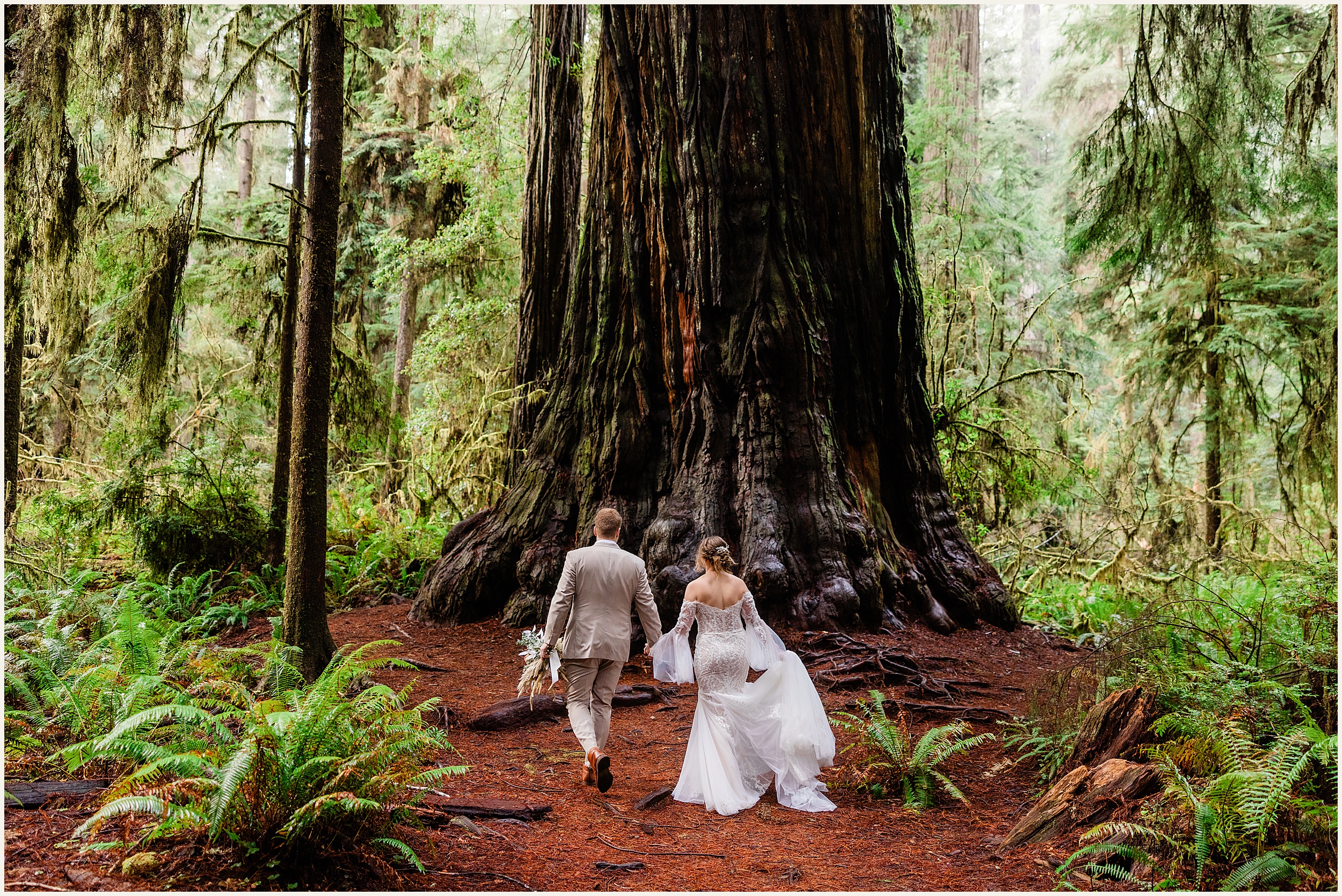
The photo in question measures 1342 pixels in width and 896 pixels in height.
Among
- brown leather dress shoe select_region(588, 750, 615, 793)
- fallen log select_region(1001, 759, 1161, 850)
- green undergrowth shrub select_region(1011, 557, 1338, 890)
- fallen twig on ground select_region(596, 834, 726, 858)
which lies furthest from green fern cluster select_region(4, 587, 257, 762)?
green undergrowth shrub select_region(1011, 557, 1338, 890)

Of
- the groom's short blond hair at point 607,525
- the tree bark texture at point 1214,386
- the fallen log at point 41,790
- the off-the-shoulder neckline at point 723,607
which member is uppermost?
the tree bark texture at point 1214,386

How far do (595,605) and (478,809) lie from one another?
1384 mm

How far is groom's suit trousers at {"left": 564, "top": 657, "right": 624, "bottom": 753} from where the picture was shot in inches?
203

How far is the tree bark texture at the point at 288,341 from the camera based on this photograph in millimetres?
8984

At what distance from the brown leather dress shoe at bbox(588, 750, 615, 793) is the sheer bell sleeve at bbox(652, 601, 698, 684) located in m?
0.65

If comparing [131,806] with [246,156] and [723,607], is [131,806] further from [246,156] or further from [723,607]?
[246,156]

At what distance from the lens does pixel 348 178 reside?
14.5 metres

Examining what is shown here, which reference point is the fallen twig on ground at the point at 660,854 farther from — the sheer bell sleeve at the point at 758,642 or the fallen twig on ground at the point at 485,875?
the sheer bell sleeve at the point at 758,642

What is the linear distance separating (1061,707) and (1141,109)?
242 inches

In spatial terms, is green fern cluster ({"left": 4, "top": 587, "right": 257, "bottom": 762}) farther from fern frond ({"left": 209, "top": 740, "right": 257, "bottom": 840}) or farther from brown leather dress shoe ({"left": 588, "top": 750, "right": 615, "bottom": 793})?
brown leather dress shoe ({"left": 588, "top": 750, "right": 615, "bottom": 793})

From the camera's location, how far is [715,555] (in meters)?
5.30

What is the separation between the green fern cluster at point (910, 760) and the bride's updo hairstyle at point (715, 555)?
1.32m

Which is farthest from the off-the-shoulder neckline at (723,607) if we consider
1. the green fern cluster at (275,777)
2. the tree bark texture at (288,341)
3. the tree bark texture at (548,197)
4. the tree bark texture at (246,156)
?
the tree bark texture at (246,156)

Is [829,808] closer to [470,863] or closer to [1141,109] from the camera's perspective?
[470,863]
